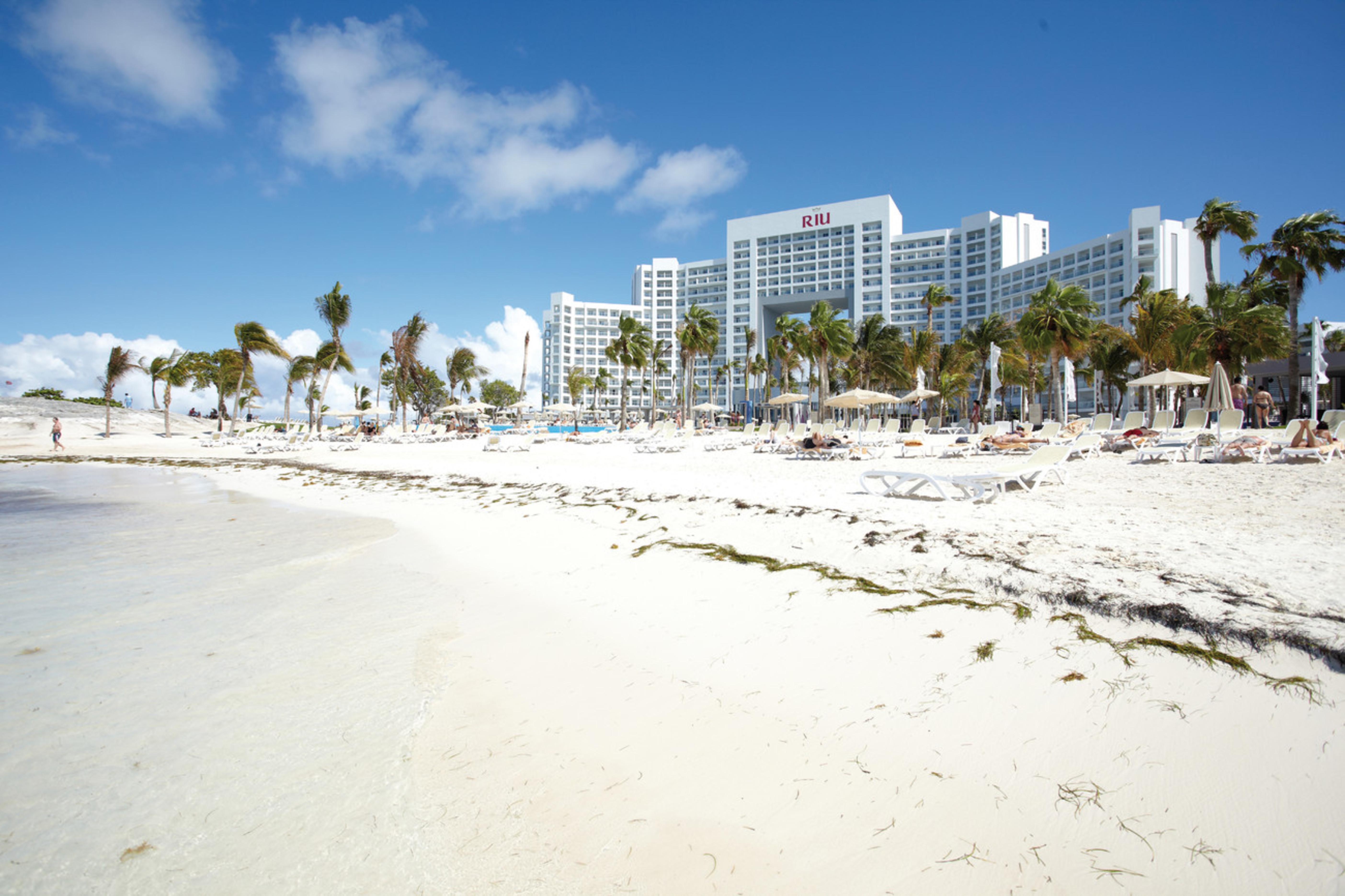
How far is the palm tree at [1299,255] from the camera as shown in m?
23.2

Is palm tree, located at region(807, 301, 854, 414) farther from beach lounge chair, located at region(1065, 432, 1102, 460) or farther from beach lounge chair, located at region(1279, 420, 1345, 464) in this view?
beach lounge chair, located at region(1279, 420, 1345, 464)

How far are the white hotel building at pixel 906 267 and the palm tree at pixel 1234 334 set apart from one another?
54.9 metres

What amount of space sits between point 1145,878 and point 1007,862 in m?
0.37

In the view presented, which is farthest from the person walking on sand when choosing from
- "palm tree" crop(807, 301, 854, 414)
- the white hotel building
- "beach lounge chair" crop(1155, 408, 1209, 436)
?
the white hotel building

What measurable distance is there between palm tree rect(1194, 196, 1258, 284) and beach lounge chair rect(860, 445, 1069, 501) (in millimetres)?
25920

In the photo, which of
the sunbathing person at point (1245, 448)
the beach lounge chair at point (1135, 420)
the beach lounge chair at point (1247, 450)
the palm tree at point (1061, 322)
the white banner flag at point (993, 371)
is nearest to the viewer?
the beach lounge chair at point (1247, 450)

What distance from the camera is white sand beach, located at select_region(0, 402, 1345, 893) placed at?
6.23ft

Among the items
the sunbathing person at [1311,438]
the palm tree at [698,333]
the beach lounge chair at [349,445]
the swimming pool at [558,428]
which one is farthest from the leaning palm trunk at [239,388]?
the sunbathing person at [1311,438]

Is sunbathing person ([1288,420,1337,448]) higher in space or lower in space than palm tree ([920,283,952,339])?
lower

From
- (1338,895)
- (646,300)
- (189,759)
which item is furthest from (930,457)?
(646,300)

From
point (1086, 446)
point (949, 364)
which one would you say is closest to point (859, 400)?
point (1086, 446)

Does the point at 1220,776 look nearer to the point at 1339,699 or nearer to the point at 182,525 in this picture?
the point at 1339,699

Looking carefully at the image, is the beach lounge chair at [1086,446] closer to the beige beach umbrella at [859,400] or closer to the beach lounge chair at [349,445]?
the beige beach umbrella at [859,400]

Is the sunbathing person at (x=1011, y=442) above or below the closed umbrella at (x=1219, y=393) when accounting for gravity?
below
